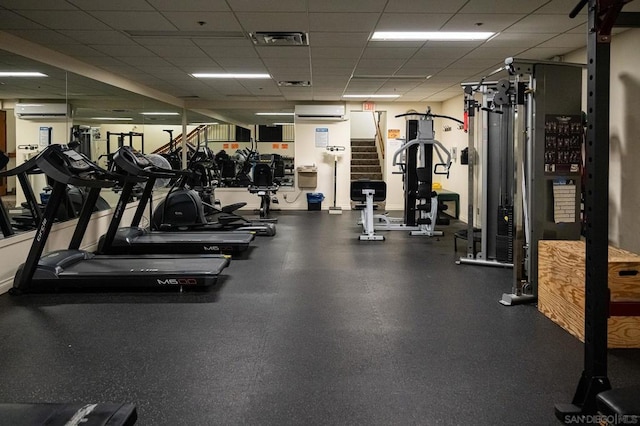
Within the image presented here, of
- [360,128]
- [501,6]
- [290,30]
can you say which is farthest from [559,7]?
[360,128]

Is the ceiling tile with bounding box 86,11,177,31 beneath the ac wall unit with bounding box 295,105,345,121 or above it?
beneath

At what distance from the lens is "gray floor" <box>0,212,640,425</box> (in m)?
2.49

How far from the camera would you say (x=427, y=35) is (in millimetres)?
5371

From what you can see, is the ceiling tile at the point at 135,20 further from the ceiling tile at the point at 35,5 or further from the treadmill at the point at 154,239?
the treadmill at the point at 154,239

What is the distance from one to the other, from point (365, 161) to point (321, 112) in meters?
2.75

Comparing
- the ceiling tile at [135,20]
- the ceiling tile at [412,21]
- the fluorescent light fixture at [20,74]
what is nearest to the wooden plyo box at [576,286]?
the ceiling tile at [412,21]

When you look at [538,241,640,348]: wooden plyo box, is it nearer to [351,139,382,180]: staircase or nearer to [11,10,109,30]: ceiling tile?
[11,10,109,30]: ceiling tile

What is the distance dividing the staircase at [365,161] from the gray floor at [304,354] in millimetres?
8546

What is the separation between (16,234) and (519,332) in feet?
15.4

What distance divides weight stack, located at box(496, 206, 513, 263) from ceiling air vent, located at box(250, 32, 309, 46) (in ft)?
9.54

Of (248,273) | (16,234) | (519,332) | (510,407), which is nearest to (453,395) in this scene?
(510,407)

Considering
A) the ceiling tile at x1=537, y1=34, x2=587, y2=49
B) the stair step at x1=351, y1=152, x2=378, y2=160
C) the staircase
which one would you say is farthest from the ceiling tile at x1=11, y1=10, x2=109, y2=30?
the stair step at x1=351, y1=152, x2=378, y2=160

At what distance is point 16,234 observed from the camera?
495 centimetres

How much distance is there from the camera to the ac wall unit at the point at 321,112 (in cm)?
1165
